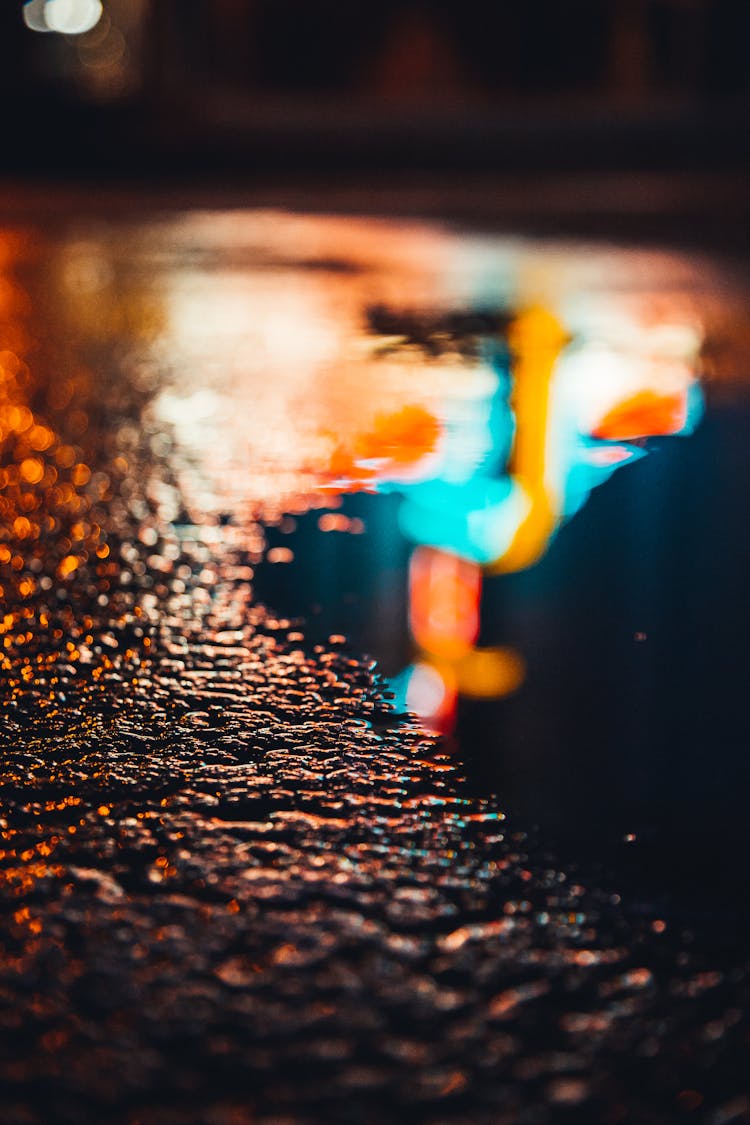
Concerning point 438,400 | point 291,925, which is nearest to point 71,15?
point 438,400

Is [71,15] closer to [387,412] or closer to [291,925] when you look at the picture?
[387,412]

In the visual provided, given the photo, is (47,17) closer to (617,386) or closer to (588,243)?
(588,243)

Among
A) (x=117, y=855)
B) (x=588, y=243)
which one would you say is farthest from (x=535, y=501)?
(x=588, y=243)

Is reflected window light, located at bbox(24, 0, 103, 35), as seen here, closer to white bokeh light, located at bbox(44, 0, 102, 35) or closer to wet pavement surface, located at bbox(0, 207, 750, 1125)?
white bokeh light, located at bbox(44, 0, 102, 35)

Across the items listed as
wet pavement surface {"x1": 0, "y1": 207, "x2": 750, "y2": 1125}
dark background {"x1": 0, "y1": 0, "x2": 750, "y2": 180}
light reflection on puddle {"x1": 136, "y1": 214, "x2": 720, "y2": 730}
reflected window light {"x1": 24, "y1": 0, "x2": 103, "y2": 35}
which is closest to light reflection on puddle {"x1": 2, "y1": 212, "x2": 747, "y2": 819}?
light reflection on puddle {"x1": 136, "y1": 214, "x2": 720, "y2": 730}

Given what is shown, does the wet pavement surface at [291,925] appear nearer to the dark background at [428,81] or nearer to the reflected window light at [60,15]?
the dark background at [428,81]

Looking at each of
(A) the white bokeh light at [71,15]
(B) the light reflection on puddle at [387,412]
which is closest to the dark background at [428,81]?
(A) the white bokeh light at [71,15]
